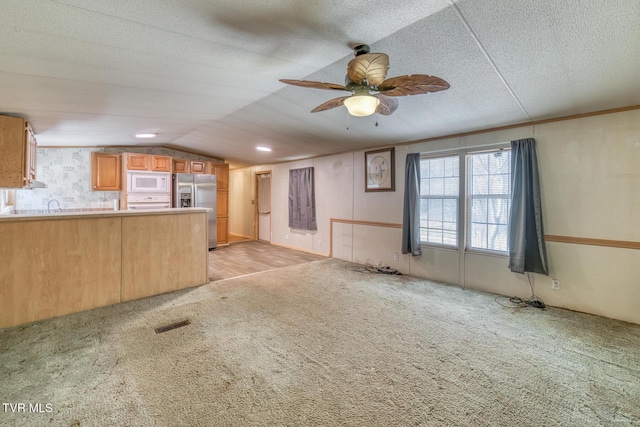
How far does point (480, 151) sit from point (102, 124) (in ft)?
18.2

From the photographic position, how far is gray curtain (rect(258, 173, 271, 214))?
8000 mm

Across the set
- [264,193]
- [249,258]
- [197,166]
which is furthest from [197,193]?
[249,258]

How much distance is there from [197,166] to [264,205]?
212cm

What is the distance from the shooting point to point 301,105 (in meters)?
3.52

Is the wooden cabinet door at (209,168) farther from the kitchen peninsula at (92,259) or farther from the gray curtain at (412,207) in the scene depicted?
the gray curtain at (412,207)

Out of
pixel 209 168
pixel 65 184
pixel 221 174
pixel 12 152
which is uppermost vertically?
pixel 209 168

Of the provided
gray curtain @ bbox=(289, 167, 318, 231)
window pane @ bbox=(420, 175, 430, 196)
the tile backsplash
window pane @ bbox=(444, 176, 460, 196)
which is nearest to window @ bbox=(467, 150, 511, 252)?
window pane @ bbox=(444, 176, 460, 196)

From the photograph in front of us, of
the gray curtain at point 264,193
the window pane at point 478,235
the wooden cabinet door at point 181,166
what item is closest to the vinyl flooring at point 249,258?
the gray curtain at point 264,193

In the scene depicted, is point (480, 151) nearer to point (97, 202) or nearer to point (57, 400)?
point (57, 400)

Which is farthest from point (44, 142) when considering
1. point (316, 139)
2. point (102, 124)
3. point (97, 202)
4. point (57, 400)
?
point (57, 400)

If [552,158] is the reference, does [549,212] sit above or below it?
below

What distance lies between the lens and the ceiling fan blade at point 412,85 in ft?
5.72

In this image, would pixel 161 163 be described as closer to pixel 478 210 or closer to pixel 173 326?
pixel 173 326

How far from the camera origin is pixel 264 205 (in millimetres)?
8141
